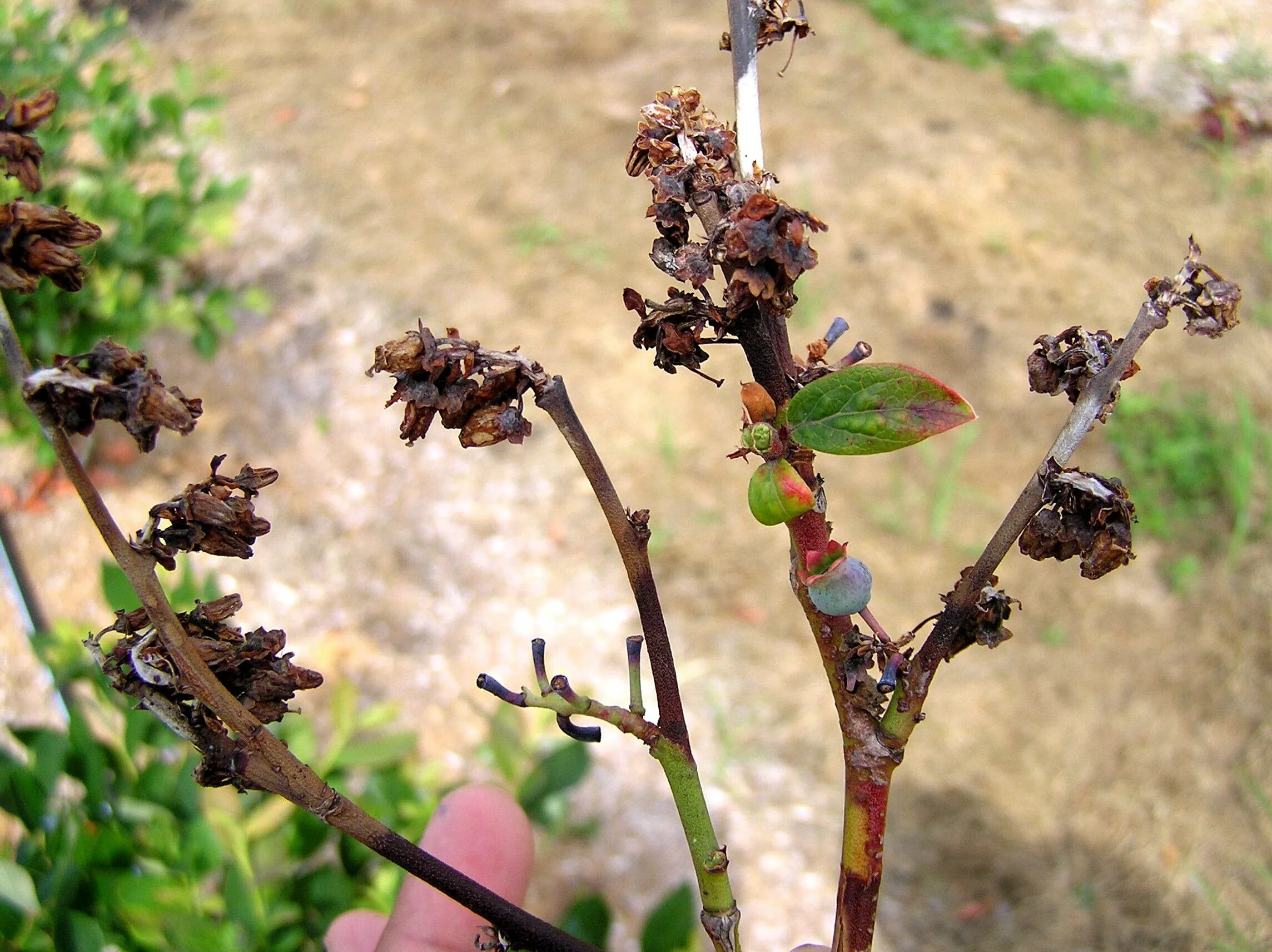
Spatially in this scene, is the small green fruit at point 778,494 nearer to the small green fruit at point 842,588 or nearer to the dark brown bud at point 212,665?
the small green fruit at point 842,588

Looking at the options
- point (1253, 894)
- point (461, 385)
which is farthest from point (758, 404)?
point (1253, 894)

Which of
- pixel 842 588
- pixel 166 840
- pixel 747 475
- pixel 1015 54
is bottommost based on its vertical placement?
pixel 166 840

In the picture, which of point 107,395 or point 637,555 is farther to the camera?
point 637,555

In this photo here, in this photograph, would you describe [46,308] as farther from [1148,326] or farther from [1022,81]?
[1022,81]

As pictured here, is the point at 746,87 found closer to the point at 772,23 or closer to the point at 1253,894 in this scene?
the point at 772,23

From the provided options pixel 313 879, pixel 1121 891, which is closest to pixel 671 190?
pixel 313 879

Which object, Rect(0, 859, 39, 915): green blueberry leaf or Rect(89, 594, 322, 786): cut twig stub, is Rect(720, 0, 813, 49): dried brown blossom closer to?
Rect(89, 594, 322, 786): cut twig stub
